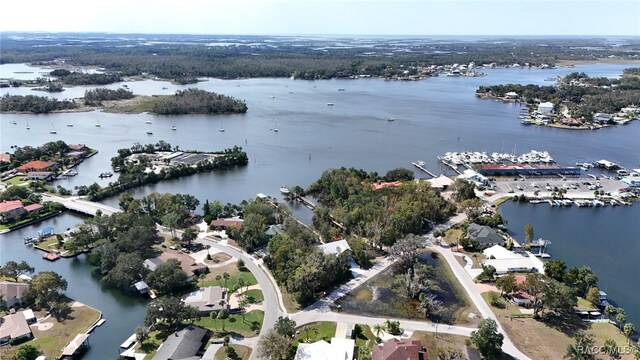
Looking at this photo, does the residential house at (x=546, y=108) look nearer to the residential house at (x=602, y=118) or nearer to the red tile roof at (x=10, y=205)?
the residential house at (x=602, y=118)

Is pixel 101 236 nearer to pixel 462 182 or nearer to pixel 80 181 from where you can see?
pixel 80 181

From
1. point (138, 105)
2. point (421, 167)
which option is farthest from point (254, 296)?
point (138, 105)

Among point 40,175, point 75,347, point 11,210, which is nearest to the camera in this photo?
point 75,347

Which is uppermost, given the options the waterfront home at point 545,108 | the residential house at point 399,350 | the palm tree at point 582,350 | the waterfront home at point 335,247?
the waterfront home at point 545,108

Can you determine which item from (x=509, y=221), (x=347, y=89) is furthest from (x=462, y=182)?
(x=347, y=89)

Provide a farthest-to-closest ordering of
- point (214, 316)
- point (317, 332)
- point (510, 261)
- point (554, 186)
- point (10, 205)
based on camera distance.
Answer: point (554, 186) → point (10, 205) → point (510, 261) → point (214, 316) → point (317, 332)

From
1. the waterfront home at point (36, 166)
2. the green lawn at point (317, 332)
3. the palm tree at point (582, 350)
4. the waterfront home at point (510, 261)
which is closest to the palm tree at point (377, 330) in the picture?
the green lawn at point (317, 332)

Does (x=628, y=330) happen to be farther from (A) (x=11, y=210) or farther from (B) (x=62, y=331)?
(A) (x=11, y=210)

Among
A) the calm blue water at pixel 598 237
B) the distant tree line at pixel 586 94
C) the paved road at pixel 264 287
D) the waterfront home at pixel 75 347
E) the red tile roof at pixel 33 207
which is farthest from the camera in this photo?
the distant tree line at pixel 586 94
